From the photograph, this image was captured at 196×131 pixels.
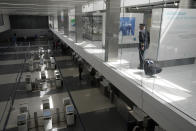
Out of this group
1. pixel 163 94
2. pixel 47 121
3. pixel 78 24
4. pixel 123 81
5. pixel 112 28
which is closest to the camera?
pixel 163 94

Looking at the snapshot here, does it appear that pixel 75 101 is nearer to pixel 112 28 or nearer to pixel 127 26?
pixel 112 28

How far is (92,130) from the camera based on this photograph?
6723mm

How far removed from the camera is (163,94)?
11.4ft

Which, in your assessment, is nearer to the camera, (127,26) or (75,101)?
(127,26)

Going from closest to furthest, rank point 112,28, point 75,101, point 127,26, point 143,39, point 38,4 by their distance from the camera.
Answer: point 143,39 → point 112,28 → point 127,26 → point 75,101 → point 38,4

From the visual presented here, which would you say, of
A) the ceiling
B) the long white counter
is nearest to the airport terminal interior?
the long white counter

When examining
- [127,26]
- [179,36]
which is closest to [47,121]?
[127,26]

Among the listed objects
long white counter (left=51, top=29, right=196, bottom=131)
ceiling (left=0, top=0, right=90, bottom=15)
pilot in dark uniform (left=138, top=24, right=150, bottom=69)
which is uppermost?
ceiling (left=0, top=0, right=90, bottom=15)

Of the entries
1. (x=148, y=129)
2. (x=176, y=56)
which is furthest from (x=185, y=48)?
(x=148, y=129)

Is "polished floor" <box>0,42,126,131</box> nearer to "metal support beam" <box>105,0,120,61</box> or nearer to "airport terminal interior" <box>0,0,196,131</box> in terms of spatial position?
"airport terminal interior" <box>0,0,196,131</box>

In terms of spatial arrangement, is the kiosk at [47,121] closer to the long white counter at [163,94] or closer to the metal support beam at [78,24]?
the long white counter at [163,94]

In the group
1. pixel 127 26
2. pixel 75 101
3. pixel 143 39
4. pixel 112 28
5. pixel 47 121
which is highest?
pixel 127 26

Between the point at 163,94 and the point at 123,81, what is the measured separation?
4.29ft

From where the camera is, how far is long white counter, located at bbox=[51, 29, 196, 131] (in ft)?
9.31
